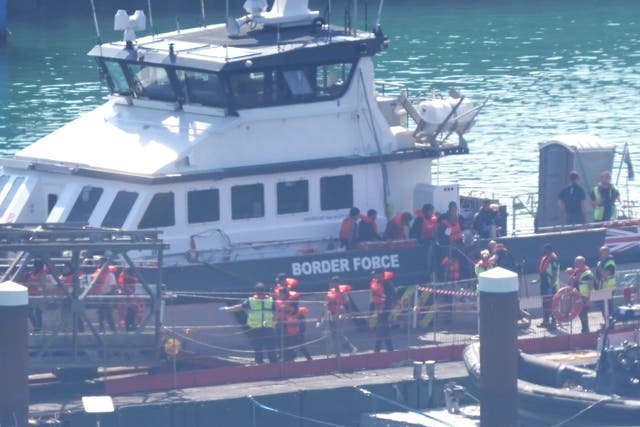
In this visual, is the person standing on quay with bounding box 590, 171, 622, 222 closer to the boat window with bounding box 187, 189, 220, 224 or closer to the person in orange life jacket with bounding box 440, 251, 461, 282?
the person in orange life jacket with bounding box 440, 251, 461, 282

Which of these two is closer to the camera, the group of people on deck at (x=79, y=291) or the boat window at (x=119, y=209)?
the group of people on deck at (x=79, y=291)

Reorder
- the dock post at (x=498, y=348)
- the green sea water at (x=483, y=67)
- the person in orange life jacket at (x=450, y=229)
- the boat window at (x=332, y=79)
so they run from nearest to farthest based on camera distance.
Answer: the dock post at (x=498, y=348)
the person in orange life jacket at (x=450, y=229)
the boat window at (x=332, y=79)
the green sea water at (x=483, y=67)

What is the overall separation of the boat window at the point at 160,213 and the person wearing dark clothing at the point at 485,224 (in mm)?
4548

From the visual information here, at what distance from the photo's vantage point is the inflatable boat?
61.1 feet

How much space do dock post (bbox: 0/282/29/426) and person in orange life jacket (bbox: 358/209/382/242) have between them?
22.1ft

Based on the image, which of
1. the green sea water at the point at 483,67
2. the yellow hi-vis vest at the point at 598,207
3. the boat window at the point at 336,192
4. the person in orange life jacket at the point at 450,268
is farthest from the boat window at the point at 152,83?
the green sea water at the point at 483,67

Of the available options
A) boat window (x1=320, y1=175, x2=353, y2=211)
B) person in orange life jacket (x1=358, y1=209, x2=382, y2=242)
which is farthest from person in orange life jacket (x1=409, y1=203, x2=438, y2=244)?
boat window (x1=320, y1=175, x2=353, y2=211)

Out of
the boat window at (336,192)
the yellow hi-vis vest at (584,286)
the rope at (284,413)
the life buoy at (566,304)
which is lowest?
the rope at (284,413)

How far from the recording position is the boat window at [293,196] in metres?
22.8

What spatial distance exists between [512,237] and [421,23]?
38.2 meters

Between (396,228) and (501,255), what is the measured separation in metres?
1.43

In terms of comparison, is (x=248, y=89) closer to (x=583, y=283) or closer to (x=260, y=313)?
(x=260, y=313)

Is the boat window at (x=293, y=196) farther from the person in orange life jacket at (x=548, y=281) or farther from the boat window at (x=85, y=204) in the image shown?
the person in orange life jacket at (x=548, y=281)

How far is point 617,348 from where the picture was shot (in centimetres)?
1917
